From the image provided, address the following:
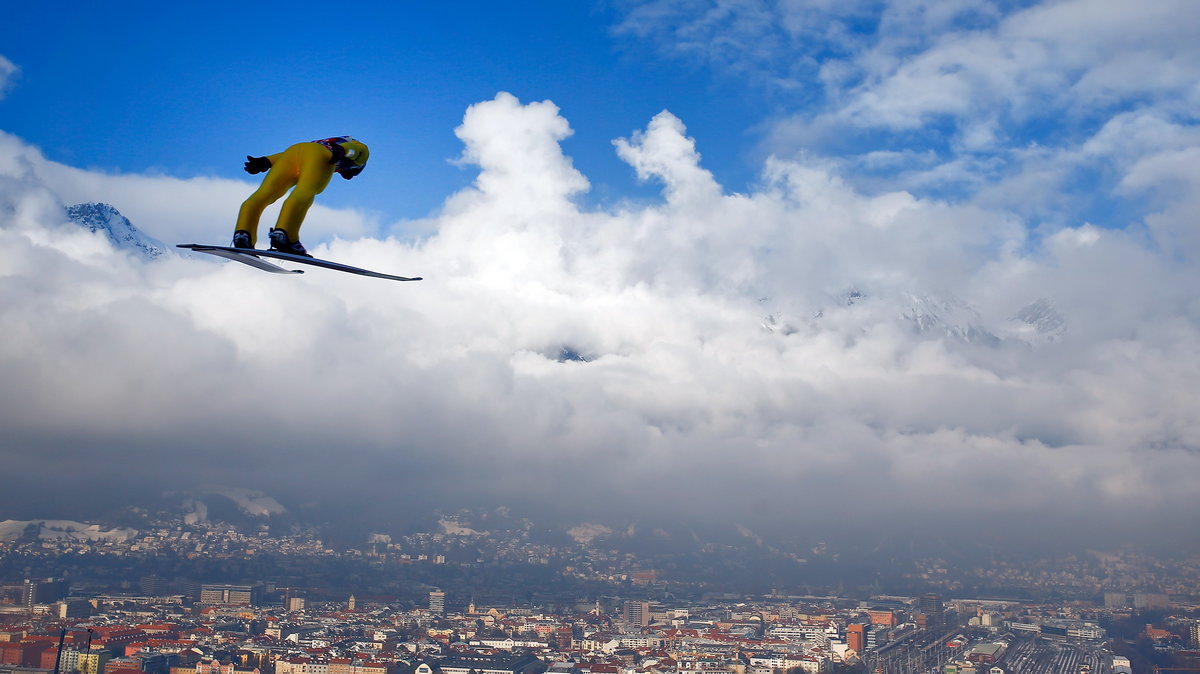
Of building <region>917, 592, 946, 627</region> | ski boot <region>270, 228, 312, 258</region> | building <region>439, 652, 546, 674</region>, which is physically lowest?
building <region>439, 652, 546, 674</region>

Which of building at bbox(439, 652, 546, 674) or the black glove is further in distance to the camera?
building at bbox(439, 652, 546, 674)

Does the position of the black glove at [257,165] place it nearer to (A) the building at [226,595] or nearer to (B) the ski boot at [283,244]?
(B) the ski boot at [283,244]

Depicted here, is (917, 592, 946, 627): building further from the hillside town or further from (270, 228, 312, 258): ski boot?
(270, 228, 312, 258): ski boot

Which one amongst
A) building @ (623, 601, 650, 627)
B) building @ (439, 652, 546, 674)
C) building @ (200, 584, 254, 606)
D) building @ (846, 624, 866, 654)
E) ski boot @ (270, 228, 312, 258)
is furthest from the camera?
building @ (623, 601, 650, 627)

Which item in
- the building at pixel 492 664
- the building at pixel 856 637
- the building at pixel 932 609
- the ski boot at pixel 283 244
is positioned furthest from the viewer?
the building at pixel 932 609

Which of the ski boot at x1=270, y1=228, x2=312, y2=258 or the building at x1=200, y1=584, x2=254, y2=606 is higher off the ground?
the ski boot at x1=270, y1=228, x2=312, y2=258

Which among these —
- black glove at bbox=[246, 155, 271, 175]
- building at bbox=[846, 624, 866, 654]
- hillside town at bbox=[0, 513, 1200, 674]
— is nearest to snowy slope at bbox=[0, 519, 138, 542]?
hillside town at bbox=[0, 513, 1200, 674]

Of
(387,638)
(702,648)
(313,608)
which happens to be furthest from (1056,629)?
(313,608)

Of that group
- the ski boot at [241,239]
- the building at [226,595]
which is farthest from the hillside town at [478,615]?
the ski boot at [241,239]
